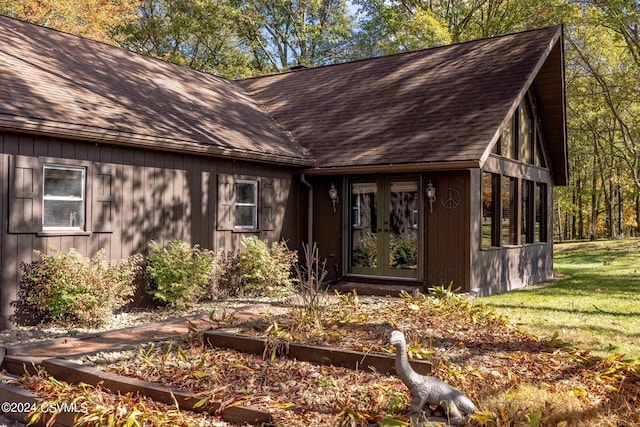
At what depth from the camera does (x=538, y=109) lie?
14.1m

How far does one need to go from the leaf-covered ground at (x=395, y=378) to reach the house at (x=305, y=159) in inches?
119

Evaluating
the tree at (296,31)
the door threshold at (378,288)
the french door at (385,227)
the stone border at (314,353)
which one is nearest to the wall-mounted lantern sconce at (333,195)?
the french door at (385,227)

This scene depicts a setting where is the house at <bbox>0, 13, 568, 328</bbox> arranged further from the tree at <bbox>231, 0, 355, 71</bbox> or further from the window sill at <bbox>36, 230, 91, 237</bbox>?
the tree at <bbox>231, 0, 355, 71</bbox>

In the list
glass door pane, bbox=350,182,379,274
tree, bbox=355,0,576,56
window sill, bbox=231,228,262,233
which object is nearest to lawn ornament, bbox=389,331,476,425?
window sill, bbox=231,228,262,233

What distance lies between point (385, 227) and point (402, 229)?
0.38m

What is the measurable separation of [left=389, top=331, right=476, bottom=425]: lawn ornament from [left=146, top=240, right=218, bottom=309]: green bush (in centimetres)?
548

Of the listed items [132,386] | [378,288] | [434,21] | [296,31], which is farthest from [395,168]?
[296,31]

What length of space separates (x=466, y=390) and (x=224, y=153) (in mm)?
6862

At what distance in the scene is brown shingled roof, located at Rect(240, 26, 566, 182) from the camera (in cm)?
1102

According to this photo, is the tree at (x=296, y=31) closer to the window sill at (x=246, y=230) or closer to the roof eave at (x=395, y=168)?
the roof eave at (x=395, y=168)

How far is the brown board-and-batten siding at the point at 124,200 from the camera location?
7727 millimetres

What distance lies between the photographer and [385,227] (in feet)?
38.4

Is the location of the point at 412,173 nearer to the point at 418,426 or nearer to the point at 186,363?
the point at 186,363

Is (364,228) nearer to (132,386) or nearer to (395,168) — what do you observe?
(395,168)
